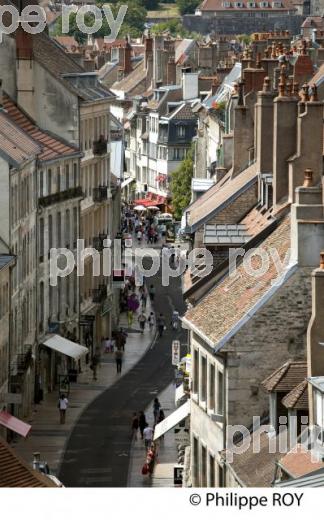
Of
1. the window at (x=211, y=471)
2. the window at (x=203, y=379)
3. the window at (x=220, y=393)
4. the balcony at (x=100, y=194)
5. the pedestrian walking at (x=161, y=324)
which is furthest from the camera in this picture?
the pedestrian walking at (x=161, y=324)

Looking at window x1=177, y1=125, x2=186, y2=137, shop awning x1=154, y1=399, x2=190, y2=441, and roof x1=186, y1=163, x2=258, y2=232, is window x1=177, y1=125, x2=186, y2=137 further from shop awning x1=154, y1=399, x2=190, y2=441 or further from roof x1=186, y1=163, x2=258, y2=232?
shop awning x1=154, y1=399, x2=190, y2=441

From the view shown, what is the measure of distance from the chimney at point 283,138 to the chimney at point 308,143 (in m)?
1.86

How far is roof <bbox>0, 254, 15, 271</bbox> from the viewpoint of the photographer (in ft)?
264

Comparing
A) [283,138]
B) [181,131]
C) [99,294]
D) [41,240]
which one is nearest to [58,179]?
[41,240]

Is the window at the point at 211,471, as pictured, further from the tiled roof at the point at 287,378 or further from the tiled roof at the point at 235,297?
the tiled roof at the point at 287,378

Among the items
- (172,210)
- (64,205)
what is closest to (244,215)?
(64,205)

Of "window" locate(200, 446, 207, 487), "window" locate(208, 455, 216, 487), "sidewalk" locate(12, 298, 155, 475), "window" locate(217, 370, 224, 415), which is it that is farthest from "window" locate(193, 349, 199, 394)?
"sidewalk" locate(12, 298, 155, 475)

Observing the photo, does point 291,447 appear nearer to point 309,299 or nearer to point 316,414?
point 316,414

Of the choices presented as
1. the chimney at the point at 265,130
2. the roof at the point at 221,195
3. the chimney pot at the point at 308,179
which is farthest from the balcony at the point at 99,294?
the chimney pot at the point at 308,179

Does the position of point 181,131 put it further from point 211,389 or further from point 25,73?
point 211,389

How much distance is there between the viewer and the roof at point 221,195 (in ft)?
211

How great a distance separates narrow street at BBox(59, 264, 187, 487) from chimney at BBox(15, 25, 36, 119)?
1277 centimetres

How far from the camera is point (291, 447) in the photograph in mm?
44875

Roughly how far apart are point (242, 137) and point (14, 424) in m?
13.5
